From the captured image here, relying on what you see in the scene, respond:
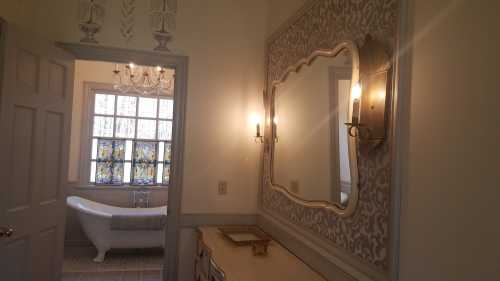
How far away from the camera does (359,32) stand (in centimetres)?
149

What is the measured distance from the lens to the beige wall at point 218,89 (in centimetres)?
274

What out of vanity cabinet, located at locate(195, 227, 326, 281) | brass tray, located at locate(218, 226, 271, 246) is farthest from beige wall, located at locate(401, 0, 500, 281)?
brass tray, located at locate(218, 226, 271, 246)

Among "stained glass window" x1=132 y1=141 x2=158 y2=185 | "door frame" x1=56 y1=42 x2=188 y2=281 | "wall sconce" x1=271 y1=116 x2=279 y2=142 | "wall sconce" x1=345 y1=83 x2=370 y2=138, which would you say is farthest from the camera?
"stained glass window" x1=132 y1=141 x2=158 y2=185

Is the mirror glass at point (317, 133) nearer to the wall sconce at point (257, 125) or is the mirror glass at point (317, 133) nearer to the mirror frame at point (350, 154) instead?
the mirror frame at point (350, 154)

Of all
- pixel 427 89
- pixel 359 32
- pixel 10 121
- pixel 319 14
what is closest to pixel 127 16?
pixel 10 121

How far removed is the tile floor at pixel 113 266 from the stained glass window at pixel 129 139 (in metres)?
0.96

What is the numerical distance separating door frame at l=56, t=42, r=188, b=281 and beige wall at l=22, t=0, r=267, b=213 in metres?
0.05

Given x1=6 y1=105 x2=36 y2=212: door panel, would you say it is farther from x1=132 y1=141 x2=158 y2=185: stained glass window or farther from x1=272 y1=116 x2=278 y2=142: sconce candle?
x1=132 y1=141 x2=158 y2=185: stained glass window

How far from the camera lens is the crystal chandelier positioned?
4.49m

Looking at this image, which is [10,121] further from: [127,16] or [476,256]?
[476,256]

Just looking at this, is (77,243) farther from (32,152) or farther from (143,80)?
(32,152)

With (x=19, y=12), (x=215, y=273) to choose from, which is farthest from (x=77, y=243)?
(x=215, y=273)

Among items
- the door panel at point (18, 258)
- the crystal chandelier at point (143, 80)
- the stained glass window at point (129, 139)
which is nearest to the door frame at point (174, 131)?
the door panel at point (18, 258)

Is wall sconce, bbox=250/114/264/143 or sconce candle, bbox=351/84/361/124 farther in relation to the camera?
wall sconce, bbox=250/114/264/143
